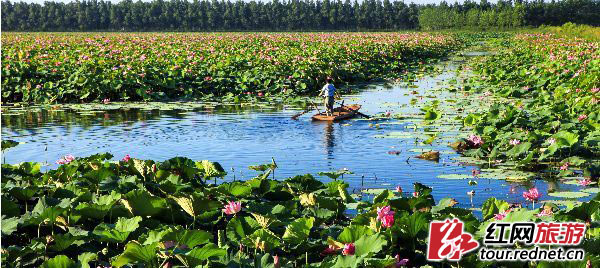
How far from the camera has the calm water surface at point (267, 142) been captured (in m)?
8.54

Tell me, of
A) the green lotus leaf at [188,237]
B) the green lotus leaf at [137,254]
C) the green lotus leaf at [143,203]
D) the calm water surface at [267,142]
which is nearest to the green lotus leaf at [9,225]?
the green lotus leaf at [143,203]

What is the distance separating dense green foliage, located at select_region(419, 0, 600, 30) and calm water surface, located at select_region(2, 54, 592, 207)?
95180 millimetres

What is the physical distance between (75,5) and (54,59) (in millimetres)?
94695

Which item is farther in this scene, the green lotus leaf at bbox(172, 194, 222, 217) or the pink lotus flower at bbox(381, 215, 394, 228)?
the green lotus leaf at bbox(172, 194, 222, 217)

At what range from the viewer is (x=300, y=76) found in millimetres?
20938

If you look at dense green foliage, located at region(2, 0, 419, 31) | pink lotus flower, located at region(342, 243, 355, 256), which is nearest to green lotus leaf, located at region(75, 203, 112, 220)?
pink lotus flower, located at region(342, 243, 355, 256)

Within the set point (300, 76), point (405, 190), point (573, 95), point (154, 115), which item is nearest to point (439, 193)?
point (405, 190)

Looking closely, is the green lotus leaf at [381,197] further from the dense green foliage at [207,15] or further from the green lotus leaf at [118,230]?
the dense green foliage at [207,15]

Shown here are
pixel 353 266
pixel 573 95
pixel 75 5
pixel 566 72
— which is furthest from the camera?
pixel 75 5

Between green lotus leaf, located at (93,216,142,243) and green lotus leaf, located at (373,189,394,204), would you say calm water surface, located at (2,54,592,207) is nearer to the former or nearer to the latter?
green lotus leaf, located at (373,189,394,204)

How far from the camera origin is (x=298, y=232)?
4352 millimetres

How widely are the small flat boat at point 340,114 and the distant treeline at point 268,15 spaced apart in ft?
309

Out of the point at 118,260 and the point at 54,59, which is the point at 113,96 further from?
the point at 118,260

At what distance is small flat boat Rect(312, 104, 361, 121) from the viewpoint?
45.2 ft
